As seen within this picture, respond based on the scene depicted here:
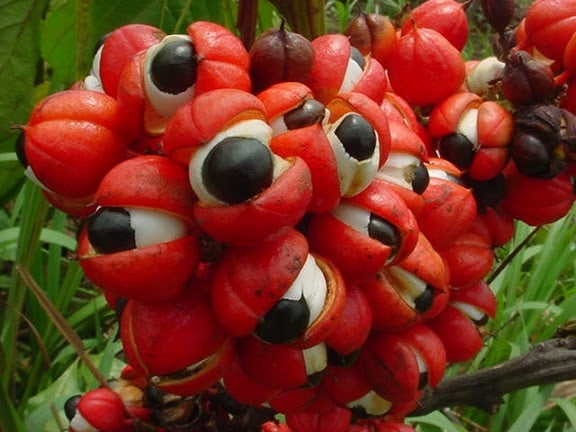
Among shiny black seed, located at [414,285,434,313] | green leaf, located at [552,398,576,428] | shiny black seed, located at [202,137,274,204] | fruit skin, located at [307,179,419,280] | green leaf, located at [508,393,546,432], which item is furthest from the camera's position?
green leaf, located at [552,398,576,428]

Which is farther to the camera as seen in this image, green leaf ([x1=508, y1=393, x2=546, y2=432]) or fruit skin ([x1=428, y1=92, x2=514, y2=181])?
green leaf ([x1=508, y1=393, x2=546, y2=432])

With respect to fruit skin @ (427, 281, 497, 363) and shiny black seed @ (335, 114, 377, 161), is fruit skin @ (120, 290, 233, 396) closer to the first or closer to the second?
shiny black seed @ (335, 114, 377, 161)

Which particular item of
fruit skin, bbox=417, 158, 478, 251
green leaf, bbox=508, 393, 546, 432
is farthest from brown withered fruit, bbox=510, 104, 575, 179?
green leaf, bbox=508, 393, 546, 432

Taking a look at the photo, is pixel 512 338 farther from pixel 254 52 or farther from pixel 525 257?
pixel 254 52

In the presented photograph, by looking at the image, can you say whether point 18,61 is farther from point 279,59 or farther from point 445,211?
point 445,211

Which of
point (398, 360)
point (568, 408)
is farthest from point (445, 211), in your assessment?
point (568, 408)

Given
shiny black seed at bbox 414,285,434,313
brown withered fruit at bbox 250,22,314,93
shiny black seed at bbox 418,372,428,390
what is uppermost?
brown withered fruit at bbox 250,22,314,93
